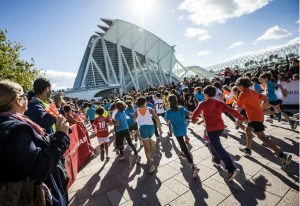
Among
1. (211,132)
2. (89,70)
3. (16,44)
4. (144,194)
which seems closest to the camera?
(144,194)

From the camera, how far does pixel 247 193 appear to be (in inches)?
119

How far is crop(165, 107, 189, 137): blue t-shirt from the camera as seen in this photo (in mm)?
4098

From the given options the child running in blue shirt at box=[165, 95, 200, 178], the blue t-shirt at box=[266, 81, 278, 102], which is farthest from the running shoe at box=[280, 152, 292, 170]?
the blue t-shirt at box=[266, 81, 278, 102]

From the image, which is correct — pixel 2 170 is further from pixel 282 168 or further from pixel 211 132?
pixel 282 168

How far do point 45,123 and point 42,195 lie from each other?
42.9 inches

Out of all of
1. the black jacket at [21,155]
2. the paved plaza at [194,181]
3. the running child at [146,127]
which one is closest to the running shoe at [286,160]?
the paved plaza at [194,181]

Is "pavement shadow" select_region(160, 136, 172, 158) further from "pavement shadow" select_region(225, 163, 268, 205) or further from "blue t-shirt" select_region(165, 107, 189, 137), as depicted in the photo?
"pavement shadow" select_region(225, 163, 268, 205)

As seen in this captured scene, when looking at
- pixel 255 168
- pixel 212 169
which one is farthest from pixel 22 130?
pixel 255 168

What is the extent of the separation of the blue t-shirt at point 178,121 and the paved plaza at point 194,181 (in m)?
0.83

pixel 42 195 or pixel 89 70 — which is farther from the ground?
pixel 89 70

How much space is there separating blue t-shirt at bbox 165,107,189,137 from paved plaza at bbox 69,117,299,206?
83 cm

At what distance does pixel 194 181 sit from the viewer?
11.8 feet

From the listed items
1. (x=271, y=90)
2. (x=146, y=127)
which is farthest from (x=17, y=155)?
(x=271, y=90)

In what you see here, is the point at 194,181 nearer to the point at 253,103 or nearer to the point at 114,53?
the point at 253,103
